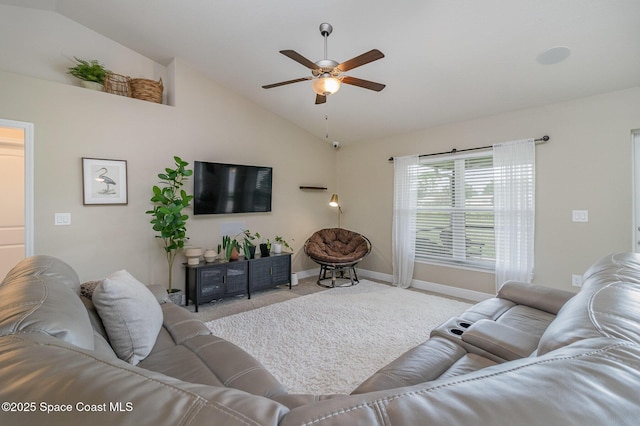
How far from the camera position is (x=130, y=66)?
3672mm

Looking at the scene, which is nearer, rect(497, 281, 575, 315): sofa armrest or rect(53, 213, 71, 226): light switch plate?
rect(497, 281, 575, 315): sofa armrest

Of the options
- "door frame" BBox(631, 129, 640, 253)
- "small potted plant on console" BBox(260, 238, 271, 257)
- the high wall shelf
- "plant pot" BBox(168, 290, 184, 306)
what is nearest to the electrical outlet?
"door frame" BBox(631, 129, 640, 253)

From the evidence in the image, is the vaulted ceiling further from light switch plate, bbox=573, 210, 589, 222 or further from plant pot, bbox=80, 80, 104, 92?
light switch plate, bbox=573, 210, 589, 222

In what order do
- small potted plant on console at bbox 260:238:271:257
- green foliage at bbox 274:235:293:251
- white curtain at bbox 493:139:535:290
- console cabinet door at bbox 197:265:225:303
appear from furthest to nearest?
green foliage at bbox 274:235:293:251
small potted plant on console at bbox 260:238:271:257
console cabinet door at bbox 197:265:225:303
white curtain at bbox 493:139:535:290

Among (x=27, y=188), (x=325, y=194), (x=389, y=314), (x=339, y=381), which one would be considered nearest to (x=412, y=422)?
(x=339, y=381)

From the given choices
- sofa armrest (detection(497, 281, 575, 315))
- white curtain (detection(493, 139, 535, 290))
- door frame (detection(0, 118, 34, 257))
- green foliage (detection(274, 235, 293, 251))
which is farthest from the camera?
green foliage (detection(274, 235, 293, 251))

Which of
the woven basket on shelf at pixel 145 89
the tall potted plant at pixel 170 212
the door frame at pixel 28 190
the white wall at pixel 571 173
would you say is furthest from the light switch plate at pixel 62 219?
the white wall at pixel 571 173

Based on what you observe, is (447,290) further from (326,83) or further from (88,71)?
(88,71)

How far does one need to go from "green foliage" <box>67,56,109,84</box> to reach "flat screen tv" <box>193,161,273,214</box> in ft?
4.63

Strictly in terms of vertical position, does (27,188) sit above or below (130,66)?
below

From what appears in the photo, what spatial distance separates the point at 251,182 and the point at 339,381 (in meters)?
3.19

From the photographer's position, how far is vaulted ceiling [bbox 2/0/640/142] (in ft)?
7.73

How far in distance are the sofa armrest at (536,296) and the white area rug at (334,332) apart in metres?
0.93

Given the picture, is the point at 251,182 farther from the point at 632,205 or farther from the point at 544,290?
the point at 632,205
